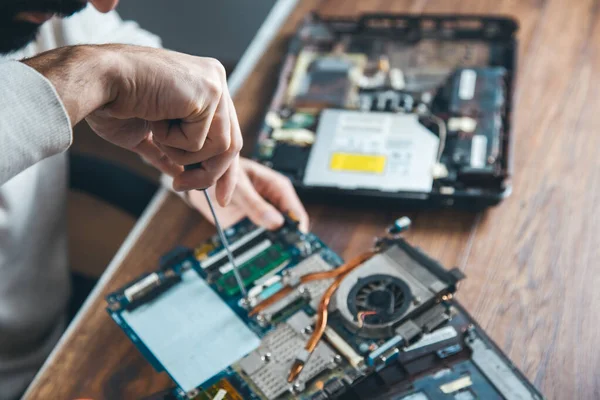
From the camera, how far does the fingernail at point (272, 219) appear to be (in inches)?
56.5

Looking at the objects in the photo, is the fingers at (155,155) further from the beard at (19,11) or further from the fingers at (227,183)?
the beard at (19,11)

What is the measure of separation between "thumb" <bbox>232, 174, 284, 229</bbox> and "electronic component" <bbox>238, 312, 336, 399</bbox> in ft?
0.84

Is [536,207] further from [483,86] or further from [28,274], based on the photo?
[28,274]

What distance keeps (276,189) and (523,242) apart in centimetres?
54

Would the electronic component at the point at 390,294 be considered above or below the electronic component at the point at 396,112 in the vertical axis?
below

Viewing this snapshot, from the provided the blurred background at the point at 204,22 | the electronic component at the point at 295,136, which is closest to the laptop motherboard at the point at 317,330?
the electronic component at the point at 295,136

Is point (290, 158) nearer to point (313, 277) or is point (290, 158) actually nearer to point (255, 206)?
point (255, 206)

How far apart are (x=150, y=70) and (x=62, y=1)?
28cm

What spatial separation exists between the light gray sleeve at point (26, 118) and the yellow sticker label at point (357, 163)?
0.78 m

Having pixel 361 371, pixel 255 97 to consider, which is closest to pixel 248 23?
→ pixel 255 97

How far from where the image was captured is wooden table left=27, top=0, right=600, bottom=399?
1.34m

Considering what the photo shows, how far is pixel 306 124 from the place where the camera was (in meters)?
1.76

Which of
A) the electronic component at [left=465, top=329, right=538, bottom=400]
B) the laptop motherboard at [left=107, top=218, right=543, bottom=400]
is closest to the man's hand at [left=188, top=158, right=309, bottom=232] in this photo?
the laptop motherboard at [left=107, top=218, right=543, bottom=400]

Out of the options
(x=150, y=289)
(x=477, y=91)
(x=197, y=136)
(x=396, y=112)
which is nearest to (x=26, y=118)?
(x=197, y=136)
